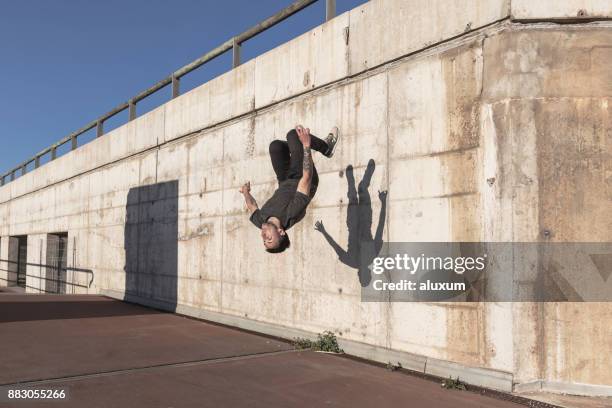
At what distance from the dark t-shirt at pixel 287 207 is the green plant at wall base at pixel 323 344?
202 cm

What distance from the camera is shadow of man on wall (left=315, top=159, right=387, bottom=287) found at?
6.77 m

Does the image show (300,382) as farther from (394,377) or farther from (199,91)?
(199,91)

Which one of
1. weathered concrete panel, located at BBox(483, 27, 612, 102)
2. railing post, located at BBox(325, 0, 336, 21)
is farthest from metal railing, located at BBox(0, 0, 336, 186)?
weathered concrete panel, located at BBox(483, 27, 612, 102)

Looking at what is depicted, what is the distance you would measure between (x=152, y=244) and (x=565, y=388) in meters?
9.86

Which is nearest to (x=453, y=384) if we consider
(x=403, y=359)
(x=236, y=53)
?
(x=403, y=359)

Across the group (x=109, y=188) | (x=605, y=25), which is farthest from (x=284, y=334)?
(x=109, y=188)

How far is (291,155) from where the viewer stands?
21.1ft

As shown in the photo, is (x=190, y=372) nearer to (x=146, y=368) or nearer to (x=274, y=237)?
(x=146, y=368)

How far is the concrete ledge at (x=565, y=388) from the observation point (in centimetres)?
501

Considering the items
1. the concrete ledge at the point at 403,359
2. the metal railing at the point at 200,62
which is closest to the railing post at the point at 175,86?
the metal railing at the point at 200,62

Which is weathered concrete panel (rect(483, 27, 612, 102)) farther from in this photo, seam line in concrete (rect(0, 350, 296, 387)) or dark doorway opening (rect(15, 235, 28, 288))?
dark doorway opening (rect(15, 235, 28, 288))

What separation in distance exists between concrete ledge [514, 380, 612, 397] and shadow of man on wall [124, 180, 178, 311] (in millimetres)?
8185

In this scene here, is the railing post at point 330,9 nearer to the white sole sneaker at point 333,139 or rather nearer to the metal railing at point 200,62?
the metal railing at point 200,62

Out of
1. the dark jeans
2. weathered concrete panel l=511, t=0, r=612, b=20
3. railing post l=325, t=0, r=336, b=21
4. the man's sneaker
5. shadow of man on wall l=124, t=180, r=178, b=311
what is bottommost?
shadow of man on wall l=124, t=180, r=178, b=311
